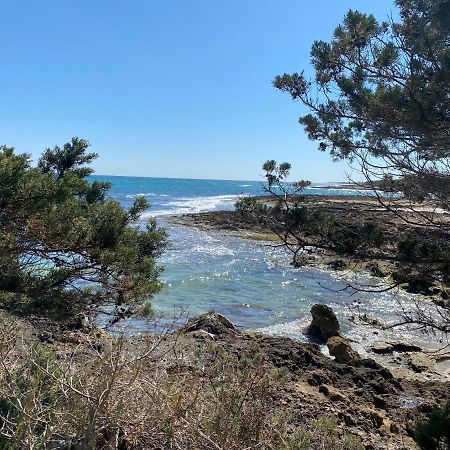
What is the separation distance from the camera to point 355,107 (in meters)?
4.89

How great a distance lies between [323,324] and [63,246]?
349 inches

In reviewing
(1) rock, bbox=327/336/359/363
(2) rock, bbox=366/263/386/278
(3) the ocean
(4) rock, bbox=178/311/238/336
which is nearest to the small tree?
(2) rock, bbox=366/263/386/278

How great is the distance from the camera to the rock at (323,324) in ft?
38.4

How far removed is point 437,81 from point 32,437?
415 cm

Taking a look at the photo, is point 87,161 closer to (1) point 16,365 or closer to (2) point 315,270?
(1) point 16,365

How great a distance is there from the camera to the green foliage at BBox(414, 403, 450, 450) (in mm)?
2969

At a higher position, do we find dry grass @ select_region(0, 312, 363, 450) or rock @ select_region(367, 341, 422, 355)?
dry grass @ select_region(0, 312, 363, 450)

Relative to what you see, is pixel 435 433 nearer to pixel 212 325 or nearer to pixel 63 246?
pixel 63 246

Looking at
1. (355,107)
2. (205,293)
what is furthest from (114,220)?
(205,293)

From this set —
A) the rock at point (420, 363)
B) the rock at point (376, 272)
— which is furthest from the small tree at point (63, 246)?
the rock at point (420, 363)

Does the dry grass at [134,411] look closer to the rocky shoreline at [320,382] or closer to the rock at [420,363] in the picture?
the rocky shoreline at [320,382]

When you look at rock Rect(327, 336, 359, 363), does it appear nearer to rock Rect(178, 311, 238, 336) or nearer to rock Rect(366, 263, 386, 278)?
rock Rect(178, 311, 238, 336)

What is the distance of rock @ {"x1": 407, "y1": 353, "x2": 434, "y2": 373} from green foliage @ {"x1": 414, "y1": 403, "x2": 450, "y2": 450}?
751cm

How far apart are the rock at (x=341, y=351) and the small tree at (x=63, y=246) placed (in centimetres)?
605
